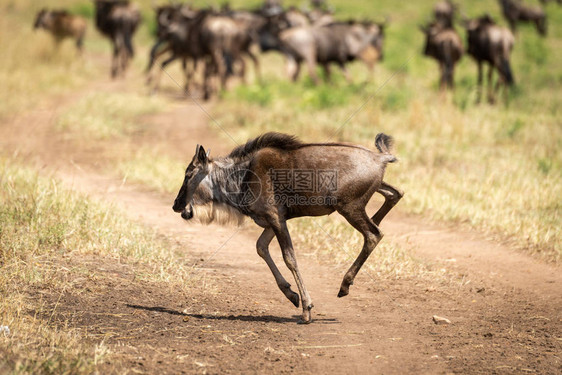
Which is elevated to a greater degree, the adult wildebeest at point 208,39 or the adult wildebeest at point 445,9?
the adult wildebeest at point 445,9

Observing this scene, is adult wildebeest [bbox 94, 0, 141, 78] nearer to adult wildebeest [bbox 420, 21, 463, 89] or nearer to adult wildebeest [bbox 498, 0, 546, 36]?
adult wildebeest [bbox 420, 21, 463, 89]

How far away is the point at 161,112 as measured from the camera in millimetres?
15555

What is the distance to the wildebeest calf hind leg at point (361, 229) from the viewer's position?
5477 millimetres

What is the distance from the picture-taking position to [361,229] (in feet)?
18.2

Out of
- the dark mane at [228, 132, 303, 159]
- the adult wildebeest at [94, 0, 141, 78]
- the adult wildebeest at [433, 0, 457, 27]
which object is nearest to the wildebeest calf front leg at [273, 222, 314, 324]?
the dark mane at [228, 132, 303, 159]

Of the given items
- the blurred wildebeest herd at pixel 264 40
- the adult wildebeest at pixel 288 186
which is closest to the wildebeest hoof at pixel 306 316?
the adult wildebeest at pixel 288 186

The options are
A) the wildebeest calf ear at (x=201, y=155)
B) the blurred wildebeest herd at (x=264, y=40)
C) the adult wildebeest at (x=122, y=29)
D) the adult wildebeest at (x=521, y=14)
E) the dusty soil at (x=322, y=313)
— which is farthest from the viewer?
the adult wildebeest at (x=521, y=14)

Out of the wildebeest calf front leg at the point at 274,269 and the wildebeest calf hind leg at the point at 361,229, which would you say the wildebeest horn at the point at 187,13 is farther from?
the wildebeest calf hind leg at the point at 361,229

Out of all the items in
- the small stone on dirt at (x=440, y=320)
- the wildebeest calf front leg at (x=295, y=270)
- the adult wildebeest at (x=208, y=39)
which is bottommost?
the adult wildebeest at (x=208, y=39)

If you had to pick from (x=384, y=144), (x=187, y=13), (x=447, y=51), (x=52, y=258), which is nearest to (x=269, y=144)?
(x=384, y=144)

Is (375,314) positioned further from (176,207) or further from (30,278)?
(30,278)

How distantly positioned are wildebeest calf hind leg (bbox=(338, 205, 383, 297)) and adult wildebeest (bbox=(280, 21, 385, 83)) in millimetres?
12022

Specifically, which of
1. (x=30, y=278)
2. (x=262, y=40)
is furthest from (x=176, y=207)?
(x=262, y=40)

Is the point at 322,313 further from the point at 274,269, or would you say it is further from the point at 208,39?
the point at 208,39
